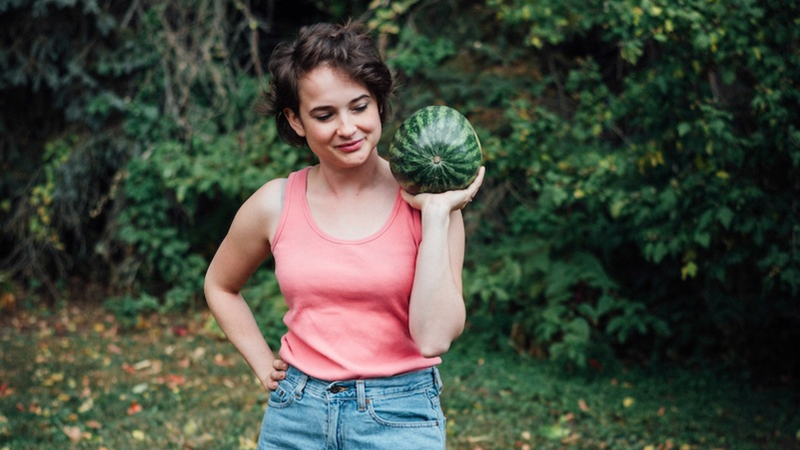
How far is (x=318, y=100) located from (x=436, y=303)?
0.66 meters

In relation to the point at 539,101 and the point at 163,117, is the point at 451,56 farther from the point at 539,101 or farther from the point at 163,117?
the point at 163,117

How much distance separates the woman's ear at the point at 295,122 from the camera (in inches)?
95.6

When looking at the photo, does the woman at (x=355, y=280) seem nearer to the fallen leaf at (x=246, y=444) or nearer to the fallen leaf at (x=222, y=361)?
the fallen leaf at (x=246, y=444)

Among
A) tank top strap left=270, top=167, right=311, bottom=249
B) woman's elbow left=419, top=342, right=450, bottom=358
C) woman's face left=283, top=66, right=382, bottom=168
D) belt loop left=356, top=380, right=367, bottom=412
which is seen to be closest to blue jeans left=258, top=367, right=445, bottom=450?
belt loop left=356, top=380, right=367, bottom=412

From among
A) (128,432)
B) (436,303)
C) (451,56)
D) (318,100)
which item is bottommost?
(128,432)

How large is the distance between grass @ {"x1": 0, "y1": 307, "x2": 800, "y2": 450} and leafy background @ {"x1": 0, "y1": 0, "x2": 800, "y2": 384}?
0.33 m

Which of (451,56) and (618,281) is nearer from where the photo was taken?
(618,281)

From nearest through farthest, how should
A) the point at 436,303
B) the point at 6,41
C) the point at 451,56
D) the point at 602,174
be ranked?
the point at 436,303
the point at 602,174
the point at 451,56
the point at 6,41

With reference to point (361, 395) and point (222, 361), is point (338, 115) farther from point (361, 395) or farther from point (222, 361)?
point (222, 361)

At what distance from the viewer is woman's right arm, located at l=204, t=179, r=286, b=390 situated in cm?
244

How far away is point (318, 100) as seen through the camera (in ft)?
7.47

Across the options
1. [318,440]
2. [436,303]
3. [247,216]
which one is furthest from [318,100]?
[318,440]

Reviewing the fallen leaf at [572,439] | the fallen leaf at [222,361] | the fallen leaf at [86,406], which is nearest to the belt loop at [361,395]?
the fallen leaf at [572,439]

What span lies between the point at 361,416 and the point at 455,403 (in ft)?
11.0
